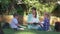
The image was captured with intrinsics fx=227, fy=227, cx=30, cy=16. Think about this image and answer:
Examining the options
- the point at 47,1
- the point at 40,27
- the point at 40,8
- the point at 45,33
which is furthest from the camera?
the point at 47,1

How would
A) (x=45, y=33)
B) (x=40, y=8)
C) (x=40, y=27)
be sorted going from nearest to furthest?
(x=45, y=33) < (x=40, y=27) < (x=40, y=8)

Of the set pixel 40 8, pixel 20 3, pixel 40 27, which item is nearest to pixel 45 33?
pixel 40 27

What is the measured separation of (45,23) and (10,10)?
701cm

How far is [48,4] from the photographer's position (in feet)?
47.9

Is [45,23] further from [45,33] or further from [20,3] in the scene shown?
[20,3]

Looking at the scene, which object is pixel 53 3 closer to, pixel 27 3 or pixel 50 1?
pixel 50 1

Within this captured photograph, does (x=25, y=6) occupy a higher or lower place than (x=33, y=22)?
lower

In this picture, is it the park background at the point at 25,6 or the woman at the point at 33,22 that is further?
the park background at the point at 25,6

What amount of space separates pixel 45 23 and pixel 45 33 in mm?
978

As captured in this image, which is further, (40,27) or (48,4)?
(48,4)

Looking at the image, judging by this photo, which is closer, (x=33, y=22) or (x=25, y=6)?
(x=33, y=22)

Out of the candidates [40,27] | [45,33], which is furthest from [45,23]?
[45,33]

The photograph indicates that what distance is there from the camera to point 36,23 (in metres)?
7.28

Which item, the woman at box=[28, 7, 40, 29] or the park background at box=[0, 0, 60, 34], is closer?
the woman at box=[28, 7, 40, 29]
